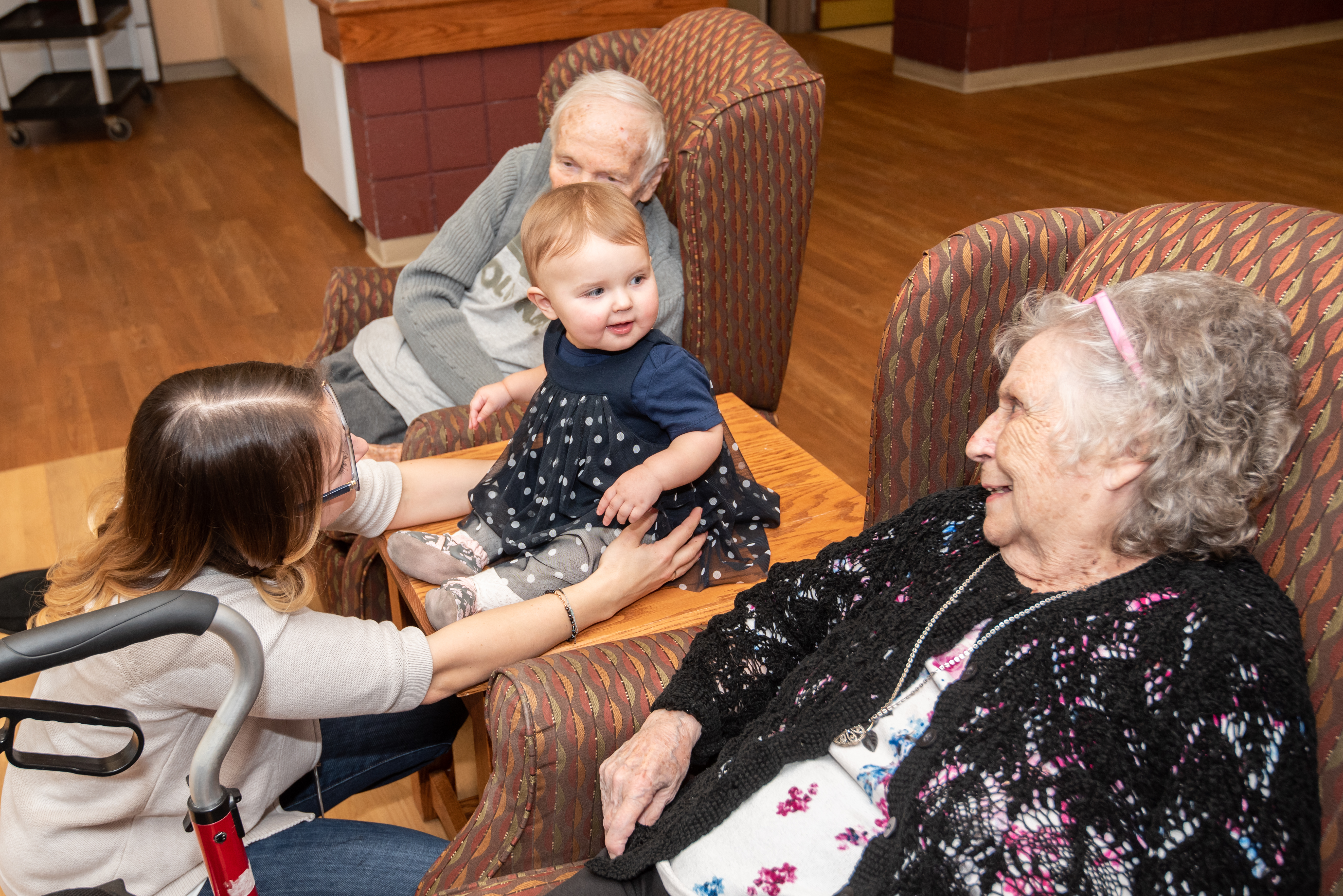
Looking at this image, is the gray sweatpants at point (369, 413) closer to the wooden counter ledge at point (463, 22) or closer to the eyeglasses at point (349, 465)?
the eyeglasses at point (349, 465)

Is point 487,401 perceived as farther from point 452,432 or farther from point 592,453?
point 592,453

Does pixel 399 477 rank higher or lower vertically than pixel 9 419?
higher

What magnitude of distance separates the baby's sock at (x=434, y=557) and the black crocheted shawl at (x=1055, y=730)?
0.41 metres

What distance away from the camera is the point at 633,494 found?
150 centimetres

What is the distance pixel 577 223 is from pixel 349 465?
45 centimetres

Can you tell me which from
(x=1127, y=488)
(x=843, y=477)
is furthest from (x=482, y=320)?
(x=1127, y=488)

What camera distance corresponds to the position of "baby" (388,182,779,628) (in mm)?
1532

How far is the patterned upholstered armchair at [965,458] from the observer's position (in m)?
1.13

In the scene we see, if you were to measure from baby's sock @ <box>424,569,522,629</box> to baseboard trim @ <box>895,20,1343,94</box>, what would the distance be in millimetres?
6293

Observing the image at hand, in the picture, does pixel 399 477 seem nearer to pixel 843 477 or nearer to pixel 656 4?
pixel 843 477

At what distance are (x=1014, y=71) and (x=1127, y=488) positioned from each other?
264 inches

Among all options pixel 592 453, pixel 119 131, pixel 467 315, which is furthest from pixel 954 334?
pixel 119 131

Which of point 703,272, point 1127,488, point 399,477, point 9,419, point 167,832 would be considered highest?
point 1127,488

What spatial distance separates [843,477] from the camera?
123 inches
